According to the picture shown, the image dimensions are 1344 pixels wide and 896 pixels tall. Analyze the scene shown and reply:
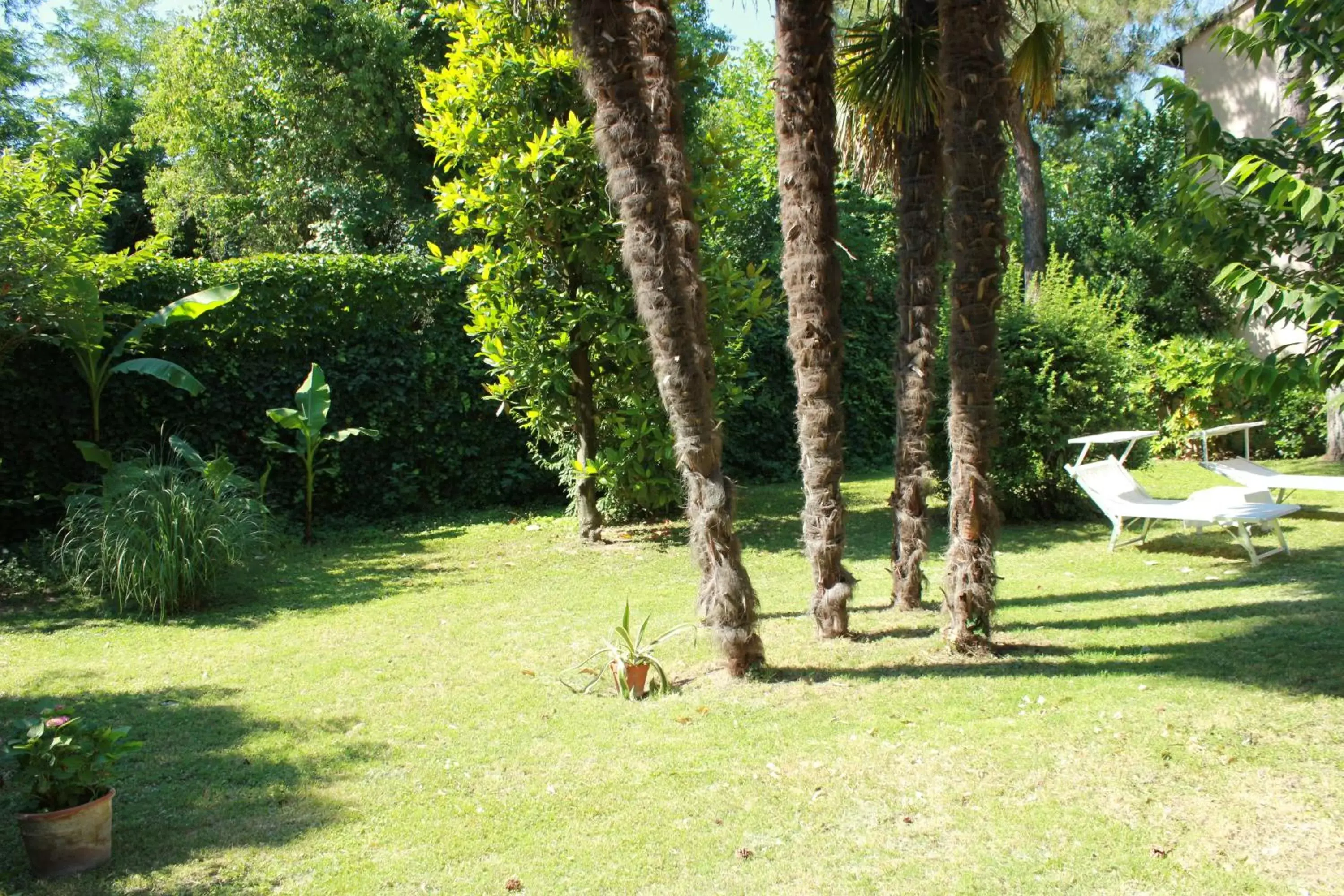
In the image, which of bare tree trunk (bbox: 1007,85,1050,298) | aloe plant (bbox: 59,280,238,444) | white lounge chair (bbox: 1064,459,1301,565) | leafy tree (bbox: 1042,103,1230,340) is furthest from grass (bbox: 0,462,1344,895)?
bare tree trunk (bbox: 1007,85,1050,298)

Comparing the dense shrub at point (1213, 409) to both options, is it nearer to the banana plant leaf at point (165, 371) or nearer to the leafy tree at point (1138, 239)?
the leafy tree at point (1138, 239)

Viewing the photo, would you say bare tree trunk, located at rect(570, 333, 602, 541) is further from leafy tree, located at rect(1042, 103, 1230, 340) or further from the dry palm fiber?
leafy tree, located at rect(1042, 103, 1230, 340)

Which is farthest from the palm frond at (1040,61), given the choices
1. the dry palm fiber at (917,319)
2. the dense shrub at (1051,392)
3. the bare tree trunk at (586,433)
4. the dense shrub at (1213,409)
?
the dense shrub at (1213,409)

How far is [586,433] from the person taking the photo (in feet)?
Answer: 40.7

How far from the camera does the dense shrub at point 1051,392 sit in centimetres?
1205

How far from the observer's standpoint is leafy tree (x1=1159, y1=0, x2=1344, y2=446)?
4.87 meters

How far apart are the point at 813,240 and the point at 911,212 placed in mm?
1400

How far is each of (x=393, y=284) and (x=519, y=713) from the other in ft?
28.7

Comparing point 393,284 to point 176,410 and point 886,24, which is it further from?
point 886,24

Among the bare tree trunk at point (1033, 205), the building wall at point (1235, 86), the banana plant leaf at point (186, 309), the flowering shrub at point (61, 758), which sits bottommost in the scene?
the flowering shrub at point (61, 758)

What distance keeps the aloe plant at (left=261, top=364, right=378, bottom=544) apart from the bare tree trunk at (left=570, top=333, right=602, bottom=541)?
276 centimetres

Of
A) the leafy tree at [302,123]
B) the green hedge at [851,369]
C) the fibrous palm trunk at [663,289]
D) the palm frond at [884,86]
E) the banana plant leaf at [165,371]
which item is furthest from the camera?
the leafy tree at [302,123]

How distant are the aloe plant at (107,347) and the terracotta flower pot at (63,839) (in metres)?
7.10

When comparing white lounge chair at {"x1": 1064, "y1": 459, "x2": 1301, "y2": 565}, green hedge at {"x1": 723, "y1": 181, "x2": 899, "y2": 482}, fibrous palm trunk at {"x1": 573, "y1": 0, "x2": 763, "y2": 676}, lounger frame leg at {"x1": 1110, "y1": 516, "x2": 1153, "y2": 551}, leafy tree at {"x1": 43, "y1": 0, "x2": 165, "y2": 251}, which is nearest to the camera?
fibrous palm trunk at {"x1": 573, "y1": 0, "x2": 763, "y2": 676}
